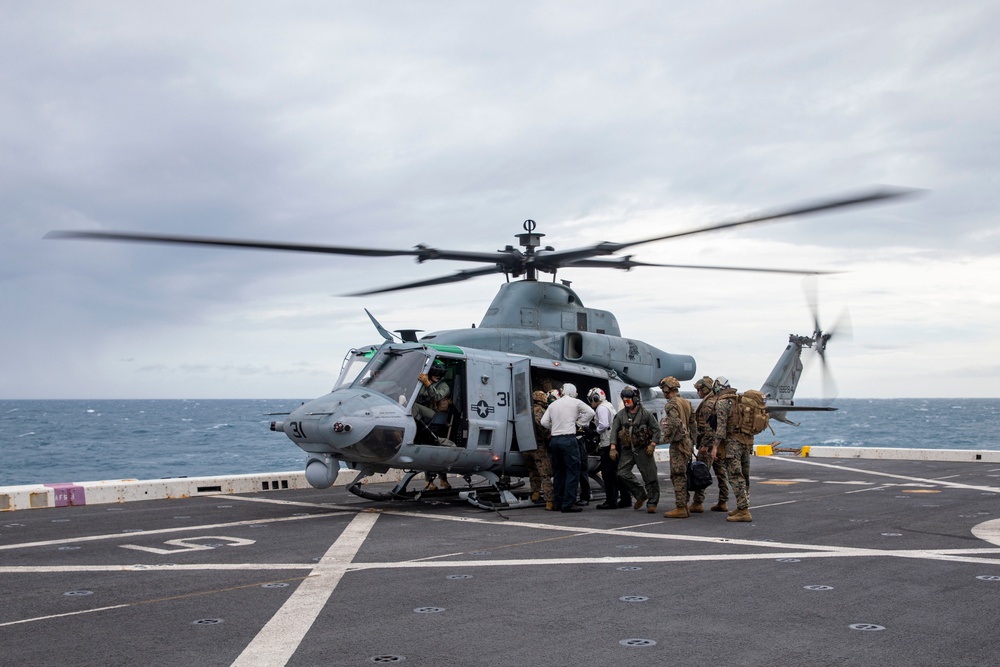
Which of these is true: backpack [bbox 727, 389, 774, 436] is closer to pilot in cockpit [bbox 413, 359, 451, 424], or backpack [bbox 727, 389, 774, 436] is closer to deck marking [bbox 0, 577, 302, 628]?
pilot in cockpit [bbox 413, 359, 451, 424]

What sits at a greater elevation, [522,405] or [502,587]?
[522,405]

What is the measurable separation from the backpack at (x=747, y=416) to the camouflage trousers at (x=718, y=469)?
1.31ft

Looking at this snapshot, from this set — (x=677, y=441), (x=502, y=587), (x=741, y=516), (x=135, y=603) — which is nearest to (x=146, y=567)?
(x=135, y=603)

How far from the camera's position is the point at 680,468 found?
11867 millimetres

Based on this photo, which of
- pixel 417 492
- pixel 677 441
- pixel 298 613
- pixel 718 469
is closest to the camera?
pixel 298 613

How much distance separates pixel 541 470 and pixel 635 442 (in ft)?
5.44

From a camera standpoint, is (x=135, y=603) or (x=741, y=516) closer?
(x=135, y=603)

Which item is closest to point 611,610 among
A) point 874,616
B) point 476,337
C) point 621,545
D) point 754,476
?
point 874,616

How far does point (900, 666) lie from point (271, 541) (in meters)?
6.80

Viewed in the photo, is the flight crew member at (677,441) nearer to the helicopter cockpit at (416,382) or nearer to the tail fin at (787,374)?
the helicopter cockpit at (416,382)

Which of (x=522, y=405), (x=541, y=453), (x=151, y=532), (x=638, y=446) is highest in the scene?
(x=522, y=405)

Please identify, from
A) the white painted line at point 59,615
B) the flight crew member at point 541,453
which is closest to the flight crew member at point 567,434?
the flight crew member at point 541,453

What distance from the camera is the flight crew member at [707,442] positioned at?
39.9 ft

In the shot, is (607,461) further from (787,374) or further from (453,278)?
(787,374)
